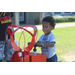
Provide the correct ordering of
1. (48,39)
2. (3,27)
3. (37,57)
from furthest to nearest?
1. (3,27)
2. (48,39)
3. (37,57)

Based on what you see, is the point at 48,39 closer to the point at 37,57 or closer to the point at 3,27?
the point at 37,57

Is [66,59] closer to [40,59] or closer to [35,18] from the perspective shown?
[40,59]

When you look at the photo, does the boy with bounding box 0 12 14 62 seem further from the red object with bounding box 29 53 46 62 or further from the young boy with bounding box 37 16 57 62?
the red object with bounding box 29 53 46 62

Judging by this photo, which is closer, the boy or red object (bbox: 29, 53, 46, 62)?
red object (bbox: 29, 53, 46, 62)

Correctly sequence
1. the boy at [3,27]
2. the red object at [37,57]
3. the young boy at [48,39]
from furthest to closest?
the boy at [3,27]
the young boy at [48,39]
the red object at [37,57]

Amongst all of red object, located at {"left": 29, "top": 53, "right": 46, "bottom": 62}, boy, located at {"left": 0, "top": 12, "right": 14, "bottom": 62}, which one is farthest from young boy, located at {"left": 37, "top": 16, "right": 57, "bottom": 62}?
boy, located at {"left": 0, "top": 12, "right": 14, "bottom": 62}

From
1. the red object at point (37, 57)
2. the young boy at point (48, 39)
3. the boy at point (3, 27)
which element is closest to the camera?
the red object at point (37, 57)

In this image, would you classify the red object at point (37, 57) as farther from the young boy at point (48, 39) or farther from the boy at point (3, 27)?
the boy at point (3, 27)

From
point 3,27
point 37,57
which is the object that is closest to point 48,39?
point 37,57

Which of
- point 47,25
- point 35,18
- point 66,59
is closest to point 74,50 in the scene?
point 66,59

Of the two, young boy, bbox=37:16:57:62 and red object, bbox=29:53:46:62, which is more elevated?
young boy, bbox=37:16:57:62

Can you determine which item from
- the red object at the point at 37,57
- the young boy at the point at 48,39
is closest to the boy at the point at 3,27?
the young boy at the point at 48,39


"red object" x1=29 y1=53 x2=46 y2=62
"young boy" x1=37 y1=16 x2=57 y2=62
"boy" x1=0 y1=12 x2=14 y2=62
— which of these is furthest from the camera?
"boy" x1=0 y1=12 x2=14 y2=62

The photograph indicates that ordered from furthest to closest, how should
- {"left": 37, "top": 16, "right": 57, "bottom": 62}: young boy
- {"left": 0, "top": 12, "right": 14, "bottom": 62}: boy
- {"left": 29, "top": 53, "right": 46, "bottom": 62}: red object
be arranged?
{"left": 0, "top": 12, "right": 14, "bottom": 62}: boy
{"left": 37, "top": 16, "right": 57, "bottom": 62}: young boy
{"left": 29, "top": 53, "right": 46, "bottom": 62}: red object
